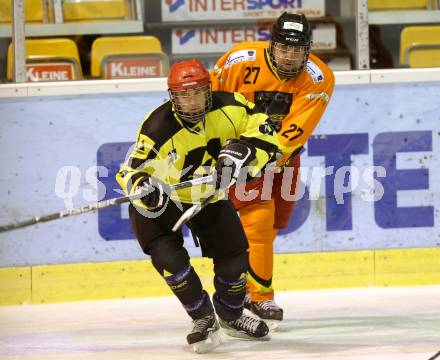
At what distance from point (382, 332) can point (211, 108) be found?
125cm

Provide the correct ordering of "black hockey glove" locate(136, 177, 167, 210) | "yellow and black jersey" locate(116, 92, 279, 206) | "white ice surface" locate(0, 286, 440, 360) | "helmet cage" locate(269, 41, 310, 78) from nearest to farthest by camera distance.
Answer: "black hockey glove" locate(136, 177, 167, 210) < "yellow and black jersey" locate(116, 92, 279, 206) < "white ice surface" locate(0, 286, 440, 360) < "helmet cage" locate(269, 41, 310, 78)

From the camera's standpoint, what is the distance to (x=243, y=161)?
3996 mm

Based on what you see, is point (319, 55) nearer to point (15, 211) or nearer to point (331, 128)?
point (331, 128)

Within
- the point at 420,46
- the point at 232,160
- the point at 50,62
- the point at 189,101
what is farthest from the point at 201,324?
the point at 420,46

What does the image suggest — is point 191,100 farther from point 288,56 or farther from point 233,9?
point 233,9

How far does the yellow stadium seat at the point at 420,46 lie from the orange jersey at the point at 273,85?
106 centimetres

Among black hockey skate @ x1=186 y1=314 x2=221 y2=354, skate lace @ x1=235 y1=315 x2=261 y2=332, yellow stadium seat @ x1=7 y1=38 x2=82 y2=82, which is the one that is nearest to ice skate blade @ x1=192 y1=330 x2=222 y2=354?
black hockey skate @ x1=186 y1=314 x2=221 y2=354

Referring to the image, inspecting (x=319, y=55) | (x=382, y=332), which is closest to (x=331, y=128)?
(x=319, y=55)

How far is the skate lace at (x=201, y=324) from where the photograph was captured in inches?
164

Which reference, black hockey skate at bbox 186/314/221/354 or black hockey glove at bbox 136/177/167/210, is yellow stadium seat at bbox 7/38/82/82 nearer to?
black hockey glove at bbox 136/177/167/210

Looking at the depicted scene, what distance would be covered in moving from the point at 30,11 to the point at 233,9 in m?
1.10

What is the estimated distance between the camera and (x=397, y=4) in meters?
5.70

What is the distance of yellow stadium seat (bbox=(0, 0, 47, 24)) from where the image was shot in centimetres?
544

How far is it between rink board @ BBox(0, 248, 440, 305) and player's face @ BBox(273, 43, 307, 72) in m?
1.29
